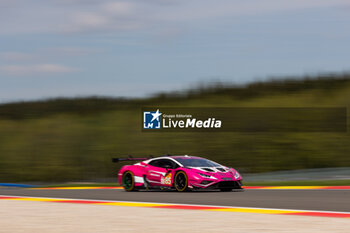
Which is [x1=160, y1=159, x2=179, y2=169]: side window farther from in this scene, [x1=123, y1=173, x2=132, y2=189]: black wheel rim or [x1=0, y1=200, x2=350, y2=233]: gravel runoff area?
[x1=0, y1=200, x2=350, y2=233]: gravel runoff area

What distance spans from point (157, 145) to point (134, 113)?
7397 mm

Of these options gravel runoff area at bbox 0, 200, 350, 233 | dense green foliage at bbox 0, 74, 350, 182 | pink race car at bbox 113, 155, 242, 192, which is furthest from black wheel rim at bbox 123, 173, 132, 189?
dense green foliage at bbox 0, 74, 350, 182

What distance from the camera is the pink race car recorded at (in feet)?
61.6

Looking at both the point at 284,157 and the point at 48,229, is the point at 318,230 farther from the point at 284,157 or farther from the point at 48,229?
the point at 284,157

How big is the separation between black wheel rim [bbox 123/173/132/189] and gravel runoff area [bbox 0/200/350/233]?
753cm

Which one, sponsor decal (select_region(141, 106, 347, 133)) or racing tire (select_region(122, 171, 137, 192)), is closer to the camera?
racing tire (select_region(122, 171, 137, 192))

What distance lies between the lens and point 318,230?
9.14 metres

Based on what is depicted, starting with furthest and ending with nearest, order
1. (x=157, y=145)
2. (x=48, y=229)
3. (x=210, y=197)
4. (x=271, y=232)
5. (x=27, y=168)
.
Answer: (x=27, y=168) → (x=157, y=145) → (x=210, y=197) → (x=48, y=229) → (x=271, y=232)

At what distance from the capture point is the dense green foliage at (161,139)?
3403 centimetres

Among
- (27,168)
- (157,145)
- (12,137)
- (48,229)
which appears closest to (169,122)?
(157,145)

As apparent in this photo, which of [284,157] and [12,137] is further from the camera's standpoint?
[12,137]

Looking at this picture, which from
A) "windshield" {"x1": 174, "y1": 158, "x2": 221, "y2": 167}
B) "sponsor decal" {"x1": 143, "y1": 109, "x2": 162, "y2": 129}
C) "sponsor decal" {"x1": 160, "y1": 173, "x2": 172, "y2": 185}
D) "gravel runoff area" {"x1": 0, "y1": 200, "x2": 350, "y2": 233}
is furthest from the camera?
"sponsor decal" {"x1": 143, "y1": 109, "x2": 162, "y2": 129}

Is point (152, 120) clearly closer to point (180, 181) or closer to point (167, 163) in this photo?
point (167, 163)

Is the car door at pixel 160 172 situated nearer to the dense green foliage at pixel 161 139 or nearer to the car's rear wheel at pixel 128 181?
the car's rear wheel at pixel 128 181
